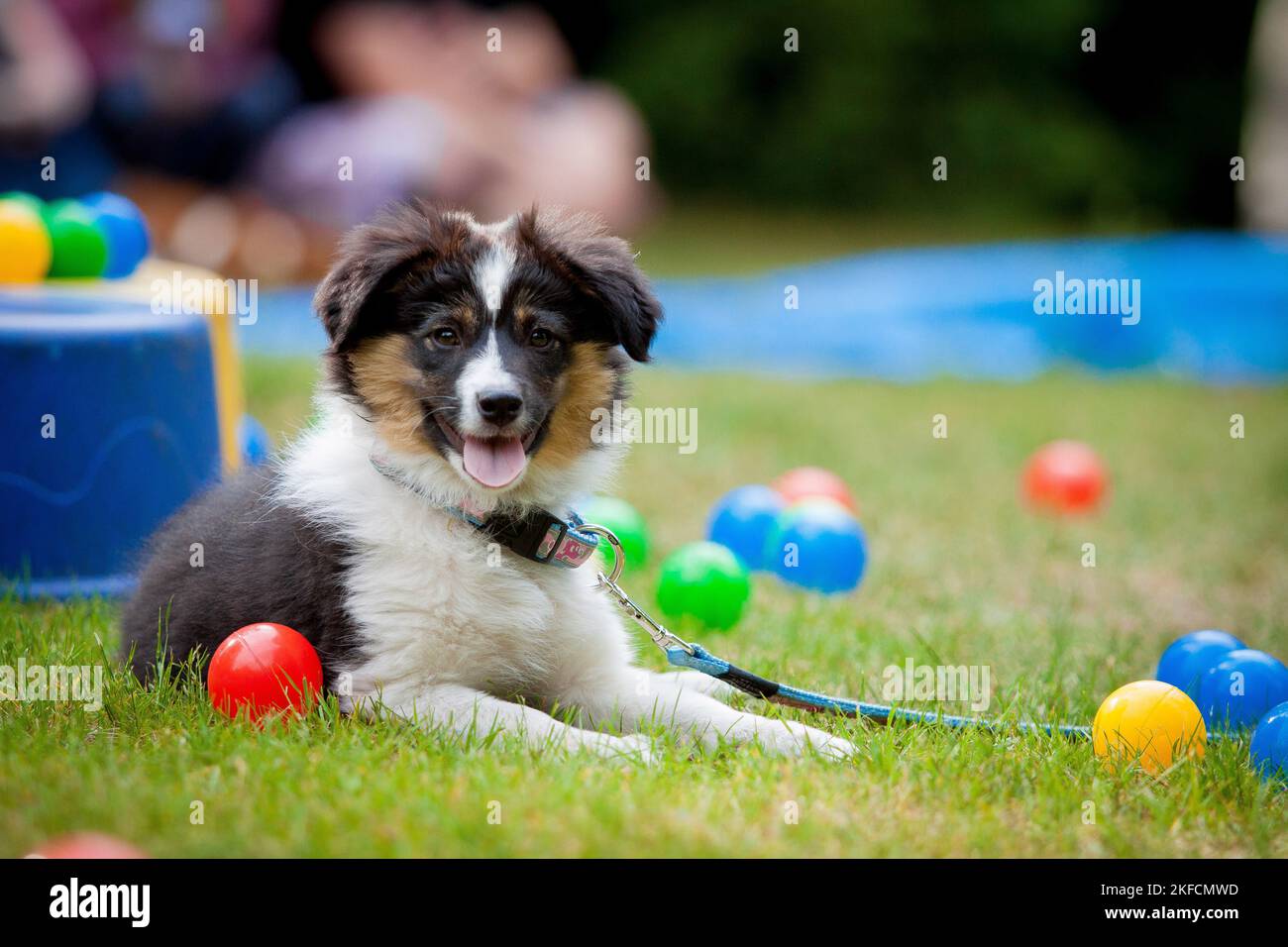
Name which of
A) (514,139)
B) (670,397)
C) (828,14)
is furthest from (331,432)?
(828,14)

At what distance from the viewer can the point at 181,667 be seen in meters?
3.38

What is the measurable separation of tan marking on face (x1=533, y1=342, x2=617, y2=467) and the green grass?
0.80 meters

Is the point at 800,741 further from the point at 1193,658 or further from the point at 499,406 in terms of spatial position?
the point at 1193,658

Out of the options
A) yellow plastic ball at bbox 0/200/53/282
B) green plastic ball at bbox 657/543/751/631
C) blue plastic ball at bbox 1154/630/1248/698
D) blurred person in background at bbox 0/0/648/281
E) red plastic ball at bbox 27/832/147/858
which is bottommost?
red plastic ball at bbox 27/832/147/858

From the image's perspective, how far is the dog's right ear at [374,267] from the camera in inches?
130

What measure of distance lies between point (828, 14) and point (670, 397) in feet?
39.3

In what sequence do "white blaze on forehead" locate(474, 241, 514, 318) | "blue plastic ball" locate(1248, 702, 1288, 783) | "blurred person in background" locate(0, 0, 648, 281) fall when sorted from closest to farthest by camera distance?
1. "blue plastic ball" locate(1248, 702, 1288, 783)
2. "white blaze on forehead" locate(474, 241, 514, 318)
3. "blurred person in background" locate(0, 0, 648, 281)

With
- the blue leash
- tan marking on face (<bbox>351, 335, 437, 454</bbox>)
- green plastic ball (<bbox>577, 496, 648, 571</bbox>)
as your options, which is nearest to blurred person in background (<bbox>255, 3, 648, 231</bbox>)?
green plastic ball (<bbox>577, 496, 648, 571</bbox>)

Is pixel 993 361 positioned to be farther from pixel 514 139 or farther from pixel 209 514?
pixel 209 514

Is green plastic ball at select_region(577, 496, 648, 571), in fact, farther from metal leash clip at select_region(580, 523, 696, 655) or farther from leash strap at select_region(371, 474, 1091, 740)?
leash strap at select_region(371, 474, 1091, 740)

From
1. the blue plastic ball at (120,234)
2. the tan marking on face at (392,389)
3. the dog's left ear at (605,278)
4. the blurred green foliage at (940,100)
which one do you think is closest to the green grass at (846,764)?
the tan marking on face at (392,389)

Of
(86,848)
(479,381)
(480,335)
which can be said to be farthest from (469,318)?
(86,848)

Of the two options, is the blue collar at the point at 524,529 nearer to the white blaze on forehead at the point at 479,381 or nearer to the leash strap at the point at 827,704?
the white blaze on forehead at the point at 479,381

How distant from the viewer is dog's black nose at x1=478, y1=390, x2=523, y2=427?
3.21 m
